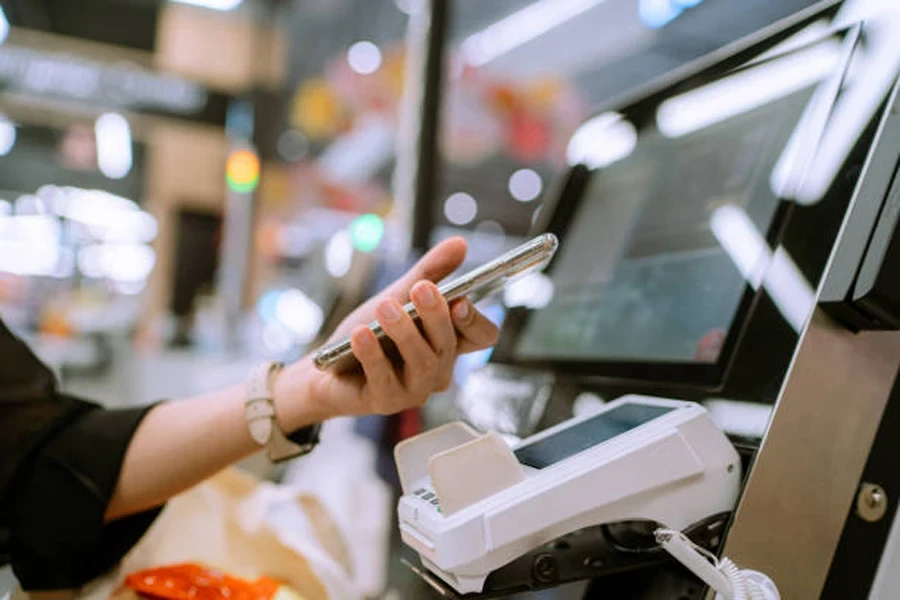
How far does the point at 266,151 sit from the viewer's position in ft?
19.1

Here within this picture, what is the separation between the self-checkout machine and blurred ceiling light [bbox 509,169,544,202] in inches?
218

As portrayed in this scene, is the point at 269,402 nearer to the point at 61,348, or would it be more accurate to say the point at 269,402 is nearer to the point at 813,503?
the point at 813,503

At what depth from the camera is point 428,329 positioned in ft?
2.22

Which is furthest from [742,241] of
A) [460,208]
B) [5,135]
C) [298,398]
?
[460,208]

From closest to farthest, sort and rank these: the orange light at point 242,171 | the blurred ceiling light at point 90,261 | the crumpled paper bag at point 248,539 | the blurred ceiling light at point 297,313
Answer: the crumpled paper bag at point 248,539, the blurred ceiling light at point 297,313, the blurred ceiling light at point 90,261, the orange light at point 242,171

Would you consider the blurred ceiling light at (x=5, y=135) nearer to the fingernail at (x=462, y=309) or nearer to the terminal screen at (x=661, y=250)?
the terminal screen at (x=661, y=250)

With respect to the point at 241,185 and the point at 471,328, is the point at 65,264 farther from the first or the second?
the point at 471,328

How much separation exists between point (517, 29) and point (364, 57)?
1.18 meters

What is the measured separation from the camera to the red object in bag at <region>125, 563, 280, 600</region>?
2.50ft

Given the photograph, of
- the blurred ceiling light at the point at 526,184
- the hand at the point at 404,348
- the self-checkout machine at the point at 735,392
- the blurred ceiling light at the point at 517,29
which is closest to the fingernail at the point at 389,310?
the hand at the point at 404,348

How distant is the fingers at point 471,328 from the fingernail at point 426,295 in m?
0.04

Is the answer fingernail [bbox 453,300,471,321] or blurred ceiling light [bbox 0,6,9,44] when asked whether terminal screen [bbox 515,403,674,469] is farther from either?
blurred ceiling light [bbox 0,6,9,44]

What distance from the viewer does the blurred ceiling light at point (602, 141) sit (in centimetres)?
111

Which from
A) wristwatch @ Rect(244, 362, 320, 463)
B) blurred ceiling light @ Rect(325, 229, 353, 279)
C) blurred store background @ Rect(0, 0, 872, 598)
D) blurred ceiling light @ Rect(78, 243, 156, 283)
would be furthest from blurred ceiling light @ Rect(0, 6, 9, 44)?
wristwatch @ Rect(244, 362, 320, 463)
